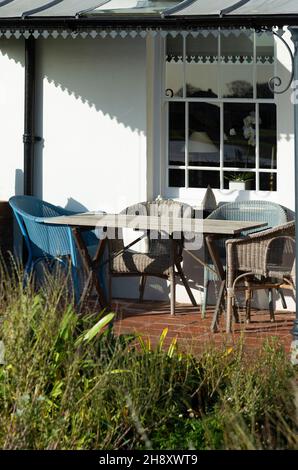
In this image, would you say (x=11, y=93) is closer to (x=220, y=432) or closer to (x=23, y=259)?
(x=23, y=259)

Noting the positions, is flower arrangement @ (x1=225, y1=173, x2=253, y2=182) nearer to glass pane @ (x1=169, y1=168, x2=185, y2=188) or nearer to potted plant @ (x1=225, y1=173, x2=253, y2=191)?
potted plant @ (x1=225, y1=173, x2=253, y2=191)

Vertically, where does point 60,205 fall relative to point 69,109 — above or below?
below

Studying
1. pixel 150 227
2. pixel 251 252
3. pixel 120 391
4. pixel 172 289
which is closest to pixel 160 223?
pixel 150 227

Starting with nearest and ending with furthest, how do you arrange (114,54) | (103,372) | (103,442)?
(103,442) < (103,372) < (114,54)

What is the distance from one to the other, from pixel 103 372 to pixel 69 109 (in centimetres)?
526

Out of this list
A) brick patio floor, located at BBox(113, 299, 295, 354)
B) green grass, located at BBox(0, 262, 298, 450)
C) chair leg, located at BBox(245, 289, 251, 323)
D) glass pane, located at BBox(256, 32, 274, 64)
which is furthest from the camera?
glass pane, located at BBox(256, 32, 274, 64)

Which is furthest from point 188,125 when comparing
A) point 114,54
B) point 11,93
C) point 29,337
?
point 29,337

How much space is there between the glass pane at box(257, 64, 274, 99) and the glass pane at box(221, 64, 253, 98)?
89 mm

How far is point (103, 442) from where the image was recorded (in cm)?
508

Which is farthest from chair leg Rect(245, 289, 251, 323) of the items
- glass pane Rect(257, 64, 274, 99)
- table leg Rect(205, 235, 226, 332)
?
glass pane Rect(257, 64, 274, 99)

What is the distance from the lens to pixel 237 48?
10.0 metres

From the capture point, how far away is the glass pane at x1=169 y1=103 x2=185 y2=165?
1031 cm

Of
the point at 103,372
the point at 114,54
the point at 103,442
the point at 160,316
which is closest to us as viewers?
the point at 103,442

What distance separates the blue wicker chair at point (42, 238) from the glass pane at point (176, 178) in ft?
3.18
